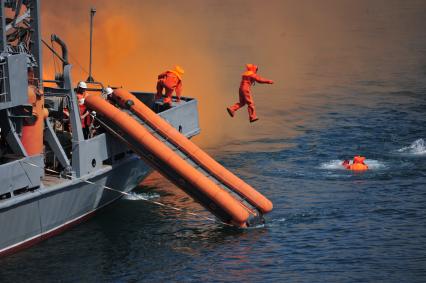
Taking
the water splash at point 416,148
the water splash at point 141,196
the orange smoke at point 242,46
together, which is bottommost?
the water splash at point 141,196

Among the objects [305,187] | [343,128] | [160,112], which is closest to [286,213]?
[305,187]

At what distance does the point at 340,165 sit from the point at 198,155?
402 inches

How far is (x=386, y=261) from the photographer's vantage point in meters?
37.5

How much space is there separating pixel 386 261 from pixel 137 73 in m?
32.5

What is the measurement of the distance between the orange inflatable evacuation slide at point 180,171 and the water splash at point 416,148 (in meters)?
13.0

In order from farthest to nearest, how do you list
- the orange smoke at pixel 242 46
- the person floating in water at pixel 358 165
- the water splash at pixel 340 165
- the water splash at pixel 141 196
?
the orange smoke at pixel 242 46, the water splash at pixel 340 165, the person floating in water at pixel 358 165, the water splash at pixel 141 196

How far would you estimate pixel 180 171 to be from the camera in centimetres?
4003

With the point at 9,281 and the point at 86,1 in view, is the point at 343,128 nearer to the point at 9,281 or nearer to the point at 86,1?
the point at 9,281

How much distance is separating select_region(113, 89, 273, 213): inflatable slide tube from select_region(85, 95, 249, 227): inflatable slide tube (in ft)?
2.10

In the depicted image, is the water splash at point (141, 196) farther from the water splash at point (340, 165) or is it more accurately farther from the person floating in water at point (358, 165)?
the person floating in water at point (358, 165)

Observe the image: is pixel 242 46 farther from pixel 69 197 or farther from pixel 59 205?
pixel 59 205

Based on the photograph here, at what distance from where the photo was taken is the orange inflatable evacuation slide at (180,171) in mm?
39250

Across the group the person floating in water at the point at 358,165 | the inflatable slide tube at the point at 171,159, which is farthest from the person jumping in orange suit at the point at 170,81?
the person floating in water at the point at 358,165

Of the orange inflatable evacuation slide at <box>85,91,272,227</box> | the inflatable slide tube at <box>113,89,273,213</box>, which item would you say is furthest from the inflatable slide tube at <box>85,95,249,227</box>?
the inflatable slide tube at <box>113,89,273,213</box>
